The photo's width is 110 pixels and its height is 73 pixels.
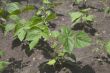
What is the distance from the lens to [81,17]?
3225mm

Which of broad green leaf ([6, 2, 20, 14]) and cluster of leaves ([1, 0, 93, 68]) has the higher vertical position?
broad green leaf ([6, 2, 20, 14])

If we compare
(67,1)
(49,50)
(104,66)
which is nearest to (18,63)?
(49,50)

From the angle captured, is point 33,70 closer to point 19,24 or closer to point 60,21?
point 19,24

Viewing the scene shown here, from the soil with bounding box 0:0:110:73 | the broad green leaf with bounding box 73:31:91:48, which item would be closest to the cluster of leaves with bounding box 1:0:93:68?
the broad green leaf with bounding box 73:31:91:48

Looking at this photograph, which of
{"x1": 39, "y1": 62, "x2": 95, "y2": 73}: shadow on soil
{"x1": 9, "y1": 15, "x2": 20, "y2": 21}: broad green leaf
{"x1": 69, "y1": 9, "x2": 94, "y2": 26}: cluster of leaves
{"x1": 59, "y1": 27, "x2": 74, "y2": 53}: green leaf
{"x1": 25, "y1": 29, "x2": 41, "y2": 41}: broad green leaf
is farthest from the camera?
{"x1": 69, "y1": 9, "x2": 94, "y2": 26}: cluster of leaves

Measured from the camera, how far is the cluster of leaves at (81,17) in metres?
3.16

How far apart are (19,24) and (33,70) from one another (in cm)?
46

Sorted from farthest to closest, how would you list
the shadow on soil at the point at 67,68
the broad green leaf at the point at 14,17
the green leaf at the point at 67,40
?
the broad green leaf at the point at 14,17
the shadow on soil at the point at 67,68
the green leaf at the point at 67,40

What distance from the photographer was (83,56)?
9.46ft

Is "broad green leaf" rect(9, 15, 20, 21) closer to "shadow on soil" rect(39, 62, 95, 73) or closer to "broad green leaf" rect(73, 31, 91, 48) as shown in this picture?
"shadow on soil" rect(39, 62, 95, 73)

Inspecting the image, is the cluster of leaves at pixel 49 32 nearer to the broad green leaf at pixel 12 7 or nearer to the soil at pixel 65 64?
the broad green leaf at pixel 12 7

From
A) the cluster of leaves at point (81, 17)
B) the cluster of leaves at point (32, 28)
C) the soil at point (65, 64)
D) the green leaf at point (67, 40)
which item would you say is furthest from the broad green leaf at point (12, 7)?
the green leaf at point (67, 40)

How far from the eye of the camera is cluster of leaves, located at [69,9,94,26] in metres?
3.16

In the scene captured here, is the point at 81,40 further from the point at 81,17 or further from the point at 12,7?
the point at 12,7
